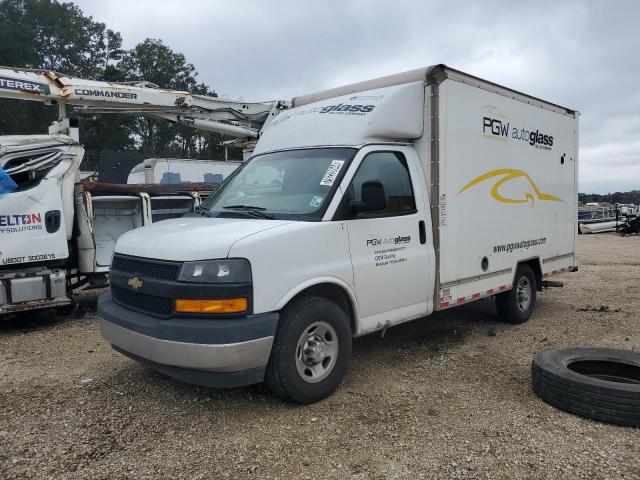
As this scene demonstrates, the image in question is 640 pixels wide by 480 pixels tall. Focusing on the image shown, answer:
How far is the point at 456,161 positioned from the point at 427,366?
7.07 feet

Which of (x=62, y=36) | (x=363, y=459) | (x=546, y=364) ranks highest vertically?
(x=62, y=36)

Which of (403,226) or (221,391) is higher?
(403,226)

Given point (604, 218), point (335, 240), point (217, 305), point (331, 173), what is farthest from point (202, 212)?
point (604, 218)

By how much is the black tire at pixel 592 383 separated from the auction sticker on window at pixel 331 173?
2352mm

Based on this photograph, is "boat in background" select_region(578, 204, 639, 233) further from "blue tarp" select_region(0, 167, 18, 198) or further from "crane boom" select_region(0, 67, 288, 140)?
"blue tarp" select_region(0, 167, 18, 198)

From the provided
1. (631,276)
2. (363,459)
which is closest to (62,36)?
(631,276)

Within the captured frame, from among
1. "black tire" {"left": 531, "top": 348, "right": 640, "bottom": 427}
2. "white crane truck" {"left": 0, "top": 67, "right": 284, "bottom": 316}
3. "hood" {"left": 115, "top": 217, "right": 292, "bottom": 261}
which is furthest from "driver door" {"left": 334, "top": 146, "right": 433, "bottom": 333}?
"white crane truck" {"left": 0, "top": 67, "right": 284, "bottom": 316}

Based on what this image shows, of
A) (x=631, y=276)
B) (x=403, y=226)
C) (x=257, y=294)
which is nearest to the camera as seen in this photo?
(x=257, y=294)

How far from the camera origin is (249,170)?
5.39 meters

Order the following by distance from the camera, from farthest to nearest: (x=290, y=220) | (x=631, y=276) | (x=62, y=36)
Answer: (x=62, y=36) < (x=631, y=276) < (x=290, y=220)

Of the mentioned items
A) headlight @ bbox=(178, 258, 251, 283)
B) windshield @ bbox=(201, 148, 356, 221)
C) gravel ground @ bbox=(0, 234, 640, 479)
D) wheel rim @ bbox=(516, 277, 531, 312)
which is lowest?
gravel ground @ bbox=(0, 234, 640, 479)

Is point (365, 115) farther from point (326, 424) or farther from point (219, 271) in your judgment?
point (326, 424)

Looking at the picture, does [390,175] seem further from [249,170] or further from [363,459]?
[363,459]

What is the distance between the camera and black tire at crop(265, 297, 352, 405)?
395 cm
